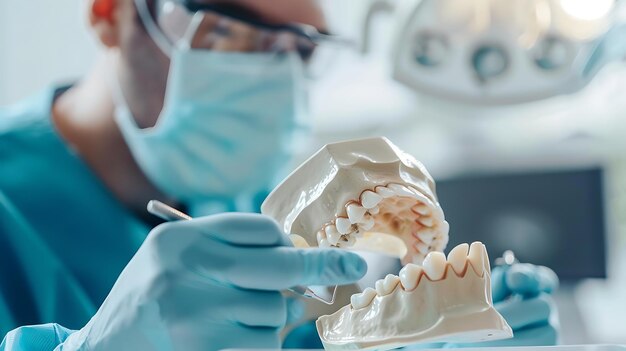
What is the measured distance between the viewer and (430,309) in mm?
865

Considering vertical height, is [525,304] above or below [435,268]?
below

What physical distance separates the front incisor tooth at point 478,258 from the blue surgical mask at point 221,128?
1294 mm

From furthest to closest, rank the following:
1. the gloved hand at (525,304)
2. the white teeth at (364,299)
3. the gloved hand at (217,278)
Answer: the gloved hand at (525,304) < the white teeth at (364,299) < the gloved hand at (217,278)

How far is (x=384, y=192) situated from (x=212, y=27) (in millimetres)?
1175

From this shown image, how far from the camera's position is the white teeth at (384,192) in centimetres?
99

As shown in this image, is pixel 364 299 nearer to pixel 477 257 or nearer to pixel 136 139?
pixel 477 257

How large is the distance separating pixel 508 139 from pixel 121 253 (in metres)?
1.38

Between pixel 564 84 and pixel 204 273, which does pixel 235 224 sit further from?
pixel 564 84

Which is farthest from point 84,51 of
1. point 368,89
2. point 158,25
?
point 368,89

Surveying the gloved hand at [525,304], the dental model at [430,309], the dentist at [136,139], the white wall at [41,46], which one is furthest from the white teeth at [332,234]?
the white wall at [41,46]

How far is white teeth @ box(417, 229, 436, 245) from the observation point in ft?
3.59

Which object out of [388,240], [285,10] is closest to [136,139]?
[285,10]

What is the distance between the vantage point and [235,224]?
83 centimetres

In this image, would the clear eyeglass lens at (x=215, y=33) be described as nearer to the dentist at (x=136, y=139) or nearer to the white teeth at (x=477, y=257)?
the dentist at (x=136, y=139)
